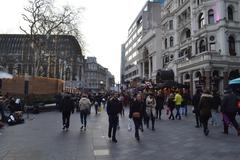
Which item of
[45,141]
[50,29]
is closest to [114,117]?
[45,141]

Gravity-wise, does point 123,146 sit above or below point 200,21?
below

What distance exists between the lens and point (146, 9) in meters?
88.4

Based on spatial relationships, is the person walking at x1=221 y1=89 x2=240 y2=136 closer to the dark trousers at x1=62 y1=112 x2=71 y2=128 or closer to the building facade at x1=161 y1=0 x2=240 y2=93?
the dark trousers at x1=62 y1=112 x2=71 y2=128

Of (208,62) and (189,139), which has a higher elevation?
(208,62)

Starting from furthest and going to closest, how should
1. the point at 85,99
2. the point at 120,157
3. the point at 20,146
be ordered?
the point at 85,99
the point at 20,146
the point at 120,157

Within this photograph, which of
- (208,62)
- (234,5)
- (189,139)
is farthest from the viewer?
(234,5)

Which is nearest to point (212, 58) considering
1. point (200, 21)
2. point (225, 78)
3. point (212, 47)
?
point (225, 78)

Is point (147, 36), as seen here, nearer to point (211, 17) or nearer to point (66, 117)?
point (211, 17)

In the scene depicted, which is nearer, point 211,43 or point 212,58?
point 212,58

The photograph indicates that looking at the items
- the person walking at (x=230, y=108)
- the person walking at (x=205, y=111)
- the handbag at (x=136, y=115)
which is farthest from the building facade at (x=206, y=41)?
the handbag at (x=136, y=115)

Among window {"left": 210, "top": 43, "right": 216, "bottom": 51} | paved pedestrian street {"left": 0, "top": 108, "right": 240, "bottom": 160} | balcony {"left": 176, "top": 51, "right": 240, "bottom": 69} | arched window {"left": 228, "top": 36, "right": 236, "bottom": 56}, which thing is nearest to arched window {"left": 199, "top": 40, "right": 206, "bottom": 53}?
window {"left": 210, "top": 43, "right": 216, "bottom": 51}

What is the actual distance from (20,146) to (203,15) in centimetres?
3680

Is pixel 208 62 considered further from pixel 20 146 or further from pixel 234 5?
pixel 20 146

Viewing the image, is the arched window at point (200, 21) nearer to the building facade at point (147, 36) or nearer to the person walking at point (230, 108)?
the building facade at point (147, 36)
